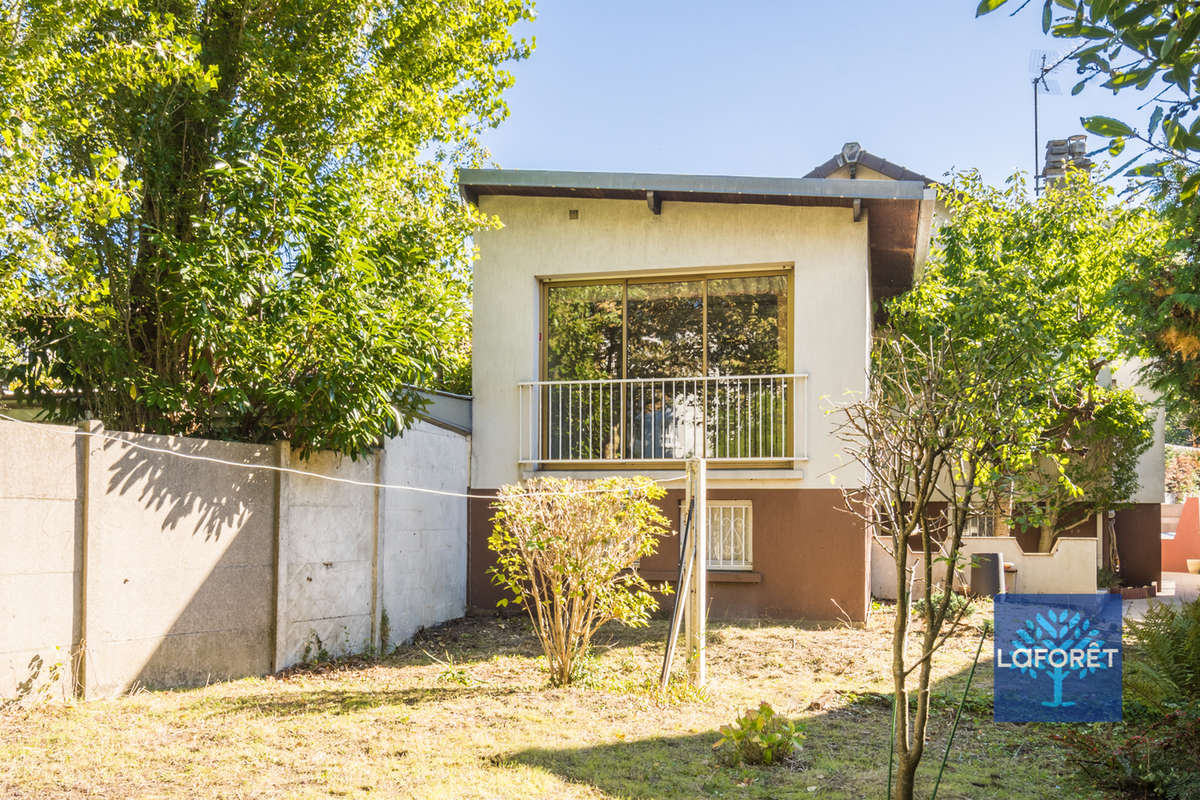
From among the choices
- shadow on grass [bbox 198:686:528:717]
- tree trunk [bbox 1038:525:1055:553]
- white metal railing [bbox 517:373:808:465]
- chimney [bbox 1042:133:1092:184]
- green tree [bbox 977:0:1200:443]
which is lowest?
shadow on grass [bbox 198:686:528:717]

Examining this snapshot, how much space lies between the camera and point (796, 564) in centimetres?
1079

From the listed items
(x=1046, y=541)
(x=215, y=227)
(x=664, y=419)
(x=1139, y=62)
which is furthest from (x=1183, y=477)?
(x=1139, y=62)

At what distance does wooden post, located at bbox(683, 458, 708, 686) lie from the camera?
7.24 metres

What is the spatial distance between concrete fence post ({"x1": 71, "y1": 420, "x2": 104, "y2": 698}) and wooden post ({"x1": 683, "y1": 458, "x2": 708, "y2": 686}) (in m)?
4.19

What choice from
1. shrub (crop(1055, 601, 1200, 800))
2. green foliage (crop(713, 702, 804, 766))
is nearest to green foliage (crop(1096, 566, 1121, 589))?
shrub (crop(1055, 601, 1200, 800))

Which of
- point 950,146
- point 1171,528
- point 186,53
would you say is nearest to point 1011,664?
point 186,53

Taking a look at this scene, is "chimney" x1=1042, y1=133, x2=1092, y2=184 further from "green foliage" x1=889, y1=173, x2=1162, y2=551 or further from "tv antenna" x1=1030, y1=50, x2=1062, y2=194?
"tv antenna" x1=1030, y1=50, x2=1062, y2=194

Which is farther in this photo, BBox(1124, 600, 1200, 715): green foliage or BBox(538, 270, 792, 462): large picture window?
BBox(538, 270, 792, 462): large picture window

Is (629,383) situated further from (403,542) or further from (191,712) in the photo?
(191,712)

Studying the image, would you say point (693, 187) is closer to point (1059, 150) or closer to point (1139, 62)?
point (1139, 62)

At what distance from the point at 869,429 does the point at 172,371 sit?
253 inches

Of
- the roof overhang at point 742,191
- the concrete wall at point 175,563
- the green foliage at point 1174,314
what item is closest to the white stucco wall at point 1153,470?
the roof overhang at point 742,191

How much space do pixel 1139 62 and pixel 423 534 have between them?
845 centimetres

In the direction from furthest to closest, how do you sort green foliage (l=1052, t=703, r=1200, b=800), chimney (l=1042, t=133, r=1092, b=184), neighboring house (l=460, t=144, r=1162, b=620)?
chimney (l=1042, t=133, r=1092, b=184) → neighboring house (l=460, t=144, r=1162, b=620) → green foliage (l=1052, t=703, r=1200, b=800)
